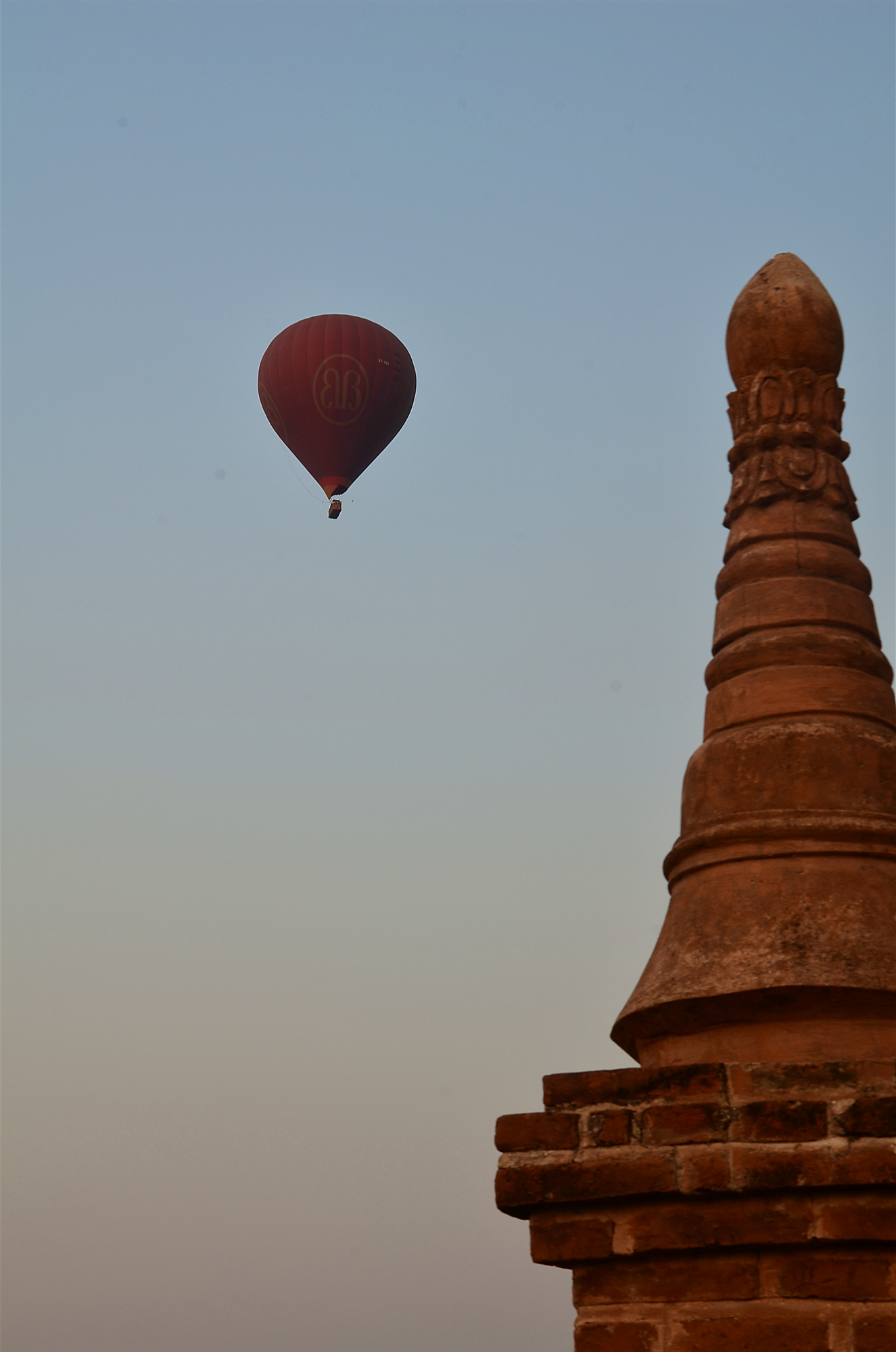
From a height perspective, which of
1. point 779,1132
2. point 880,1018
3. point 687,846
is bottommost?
point 779,1132

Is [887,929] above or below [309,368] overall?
below

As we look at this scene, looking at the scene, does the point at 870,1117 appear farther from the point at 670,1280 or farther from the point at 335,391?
the point at 335,391

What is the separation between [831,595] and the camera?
6.58 m

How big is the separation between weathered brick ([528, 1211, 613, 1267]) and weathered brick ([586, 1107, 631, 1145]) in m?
0.24

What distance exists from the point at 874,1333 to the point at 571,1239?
953mm

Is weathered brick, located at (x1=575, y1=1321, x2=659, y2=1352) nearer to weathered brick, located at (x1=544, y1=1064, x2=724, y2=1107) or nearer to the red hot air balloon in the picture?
weathered brick, located at (x1=544, y1=1064, x2=724, y2=1107)

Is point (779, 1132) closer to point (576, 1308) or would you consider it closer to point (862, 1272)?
point (862, 1272)

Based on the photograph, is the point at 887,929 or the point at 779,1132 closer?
the point at 779,1132

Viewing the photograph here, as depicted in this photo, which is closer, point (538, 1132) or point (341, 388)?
point (538, 1132)

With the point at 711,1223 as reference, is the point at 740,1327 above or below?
below

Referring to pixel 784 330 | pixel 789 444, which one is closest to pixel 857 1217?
pixel 789 444

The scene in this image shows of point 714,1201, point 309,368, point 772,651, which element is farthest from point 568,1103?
point 309,368

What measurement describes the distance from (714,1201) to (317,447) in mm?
18501

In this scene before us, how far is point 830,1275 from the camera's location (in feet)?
15.8
